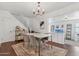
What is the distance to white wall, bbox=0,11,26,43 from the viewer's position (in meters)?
2.09

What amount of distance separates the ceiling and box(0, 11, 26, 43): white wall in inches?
5.3

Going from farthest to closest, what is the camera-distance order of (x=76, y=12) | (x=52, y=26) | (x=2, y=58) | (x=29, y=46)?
(x=29, y=46) < (x=52, y=26) < (x=76, y=12) < (x=2, y=58)

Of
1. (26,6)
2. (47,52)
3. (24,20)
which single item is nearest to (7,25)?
(24,20)

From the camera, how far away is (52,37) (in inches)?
87.1

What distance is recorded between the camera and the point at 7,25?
7.13 ft

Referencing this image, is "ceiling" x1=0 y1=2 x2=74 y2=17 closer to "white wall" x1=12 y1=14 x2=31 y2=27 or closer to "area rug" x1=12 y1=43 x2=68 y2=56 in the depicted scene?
"white wall" x1=12 y1=14 x2=31 y2=27

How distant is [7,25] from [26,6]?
63 cm

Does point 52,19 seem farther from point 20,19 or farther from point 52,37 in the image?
point 20,19

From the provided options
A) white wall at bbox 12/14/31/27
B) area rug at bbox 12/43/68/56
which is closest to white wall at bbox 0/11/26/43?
white wall at bbox 12/14/31/27

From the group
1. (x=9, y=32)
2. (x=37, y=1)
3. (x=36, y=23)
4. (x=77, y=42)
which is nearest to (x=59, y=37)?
(x=77, y=42)

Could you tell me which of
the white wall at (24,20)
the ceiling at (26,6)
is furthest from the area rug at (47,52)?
the ceiling at (26,6)

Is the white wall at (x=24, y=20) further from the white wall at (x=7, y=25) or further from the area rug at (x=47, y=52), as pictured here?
the area rug at (x=47, y=52)

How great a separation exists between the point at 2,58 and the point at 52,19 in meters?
1.39

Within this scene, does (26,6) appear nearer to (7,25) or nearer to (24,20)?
(24,20)
